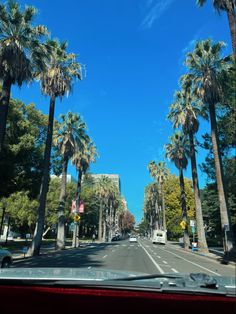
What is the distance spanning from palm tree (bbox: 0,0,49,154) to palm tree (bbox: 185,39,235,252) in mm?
13466

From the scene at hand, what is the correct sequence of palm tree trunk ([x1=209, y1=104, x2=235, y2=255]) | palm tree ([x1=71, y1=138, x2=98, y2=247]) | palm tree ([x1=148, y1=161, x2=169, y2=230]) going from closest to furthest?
palm tree trunk ([x1=209, y1=104, x2=235, y2=255])
palm tree ([x1=71, y1=138, x2=98, y2=247])
palm tree ([x1=148, y1=161, x2=169, y2=230])

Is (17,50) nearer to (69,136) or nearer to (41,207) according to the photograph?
(41,207)

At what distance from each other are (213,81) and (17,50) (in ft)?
54.9

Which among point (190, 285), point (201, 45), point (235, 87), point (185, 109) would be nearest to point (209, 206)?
point (185, 109)

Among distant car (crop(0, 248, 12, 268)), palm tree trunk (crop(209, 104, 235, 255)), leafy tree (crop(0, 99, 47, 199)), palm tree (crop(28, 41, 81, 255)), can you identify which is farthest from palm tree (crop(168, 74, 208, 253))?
distant car (crop(0, 248, 12, 268))

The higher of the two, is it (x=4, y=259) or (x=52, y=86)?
(x=52, y=86)

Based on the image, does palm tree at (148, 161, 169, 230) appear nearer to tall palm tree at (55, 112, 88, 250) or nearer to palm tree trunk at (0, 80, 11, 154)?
tall palm tree at (55, 112, 88, 250)

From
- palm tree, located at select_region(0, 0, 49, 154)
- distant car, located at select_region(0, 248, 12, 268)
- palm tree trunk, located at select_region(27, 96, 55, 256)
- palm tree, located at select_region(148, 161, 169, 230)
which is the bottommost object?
distant car, located at select_region(0, 248, 12, 268)

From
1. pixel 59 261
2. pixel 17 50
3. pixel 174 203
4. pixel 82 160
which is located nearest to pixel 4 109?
pixel 17 50

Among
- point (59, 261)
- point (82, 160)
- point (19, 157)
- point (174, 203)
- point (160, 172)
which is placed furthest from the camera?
point (174, 203)

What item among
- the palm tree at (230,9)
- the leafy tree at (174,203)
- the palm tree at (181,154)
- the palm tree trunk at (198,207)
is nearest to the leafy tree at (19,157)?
the palm tree trunk at (198,207)

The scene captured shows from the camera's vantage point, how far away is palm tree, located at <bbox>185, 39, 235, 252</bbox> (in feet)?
109

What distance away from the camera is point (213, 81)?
3478cm

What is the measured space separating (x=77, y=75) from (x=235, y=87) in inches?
679
